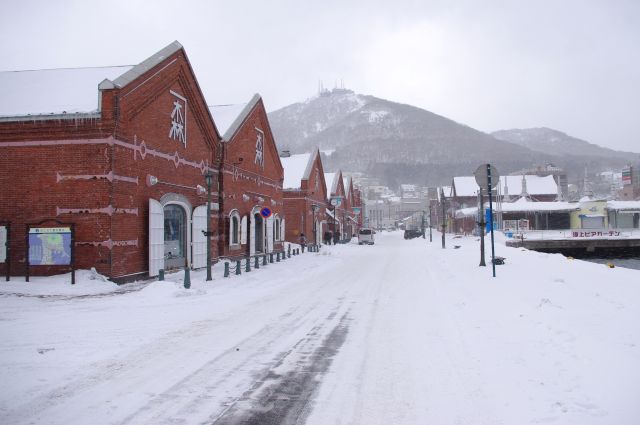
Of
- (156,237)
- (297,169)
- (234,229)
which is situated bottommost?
(156,237)

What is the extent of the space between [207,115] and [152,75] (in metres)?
4.92

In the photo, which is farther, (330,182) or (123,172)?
(330,182)

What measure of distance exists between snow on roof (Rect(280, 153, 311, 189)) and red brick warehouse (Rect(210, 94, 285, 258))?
916cm

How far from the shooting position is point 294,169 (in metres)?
45.1

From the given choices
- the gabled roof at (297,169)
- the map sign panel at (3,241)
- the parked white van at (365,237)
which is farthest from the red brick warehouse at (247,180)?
the parked white van at (365,237)

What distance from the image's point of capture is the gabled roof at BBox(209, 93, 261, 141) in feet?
80.1

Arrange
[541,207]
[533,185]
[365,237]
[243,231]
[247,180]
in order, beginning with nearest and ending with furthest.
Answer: [243,231] < [247,180] < [365,237] < [541,207] < [533,185]

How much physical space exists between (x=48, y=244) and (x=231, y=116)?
1498 centimetres

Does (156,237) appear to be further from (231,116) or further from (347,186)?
(347,186)

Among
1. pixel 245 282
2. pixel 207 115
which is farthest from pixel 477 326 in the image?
pixel 207 115

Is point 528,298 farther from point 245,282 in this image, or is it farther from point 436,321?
point 245,282

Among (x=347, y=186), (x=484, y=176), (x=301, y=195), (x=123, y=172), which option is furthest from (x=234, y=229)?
(x=347, y=186)

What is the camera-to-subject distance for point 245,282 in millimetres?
15789

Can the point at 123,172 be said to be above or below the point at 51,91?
below
